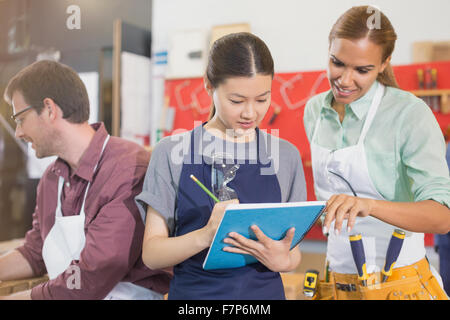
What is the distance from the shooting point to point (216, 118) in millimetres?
944

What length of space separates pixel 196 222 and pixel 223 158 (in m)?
0.15

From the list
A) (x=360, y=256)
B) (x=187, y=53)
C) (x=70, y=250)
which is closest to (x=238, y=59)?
(x=360, y=256)

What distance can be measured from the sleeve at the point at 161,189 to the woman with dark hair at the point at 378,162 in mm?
333

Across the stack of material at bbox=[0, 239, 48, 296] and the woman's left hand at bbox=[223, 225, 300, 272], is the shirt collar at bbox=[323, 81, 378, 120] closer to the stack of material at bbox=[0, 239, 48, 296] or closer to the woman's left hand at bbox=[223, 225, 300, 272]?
the woman's left hand at bbox=[223, 225, 300, 272]

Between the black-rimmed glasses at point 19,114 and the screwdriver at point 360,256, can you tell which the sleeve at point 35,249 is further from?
the screwdriver at point 360,256

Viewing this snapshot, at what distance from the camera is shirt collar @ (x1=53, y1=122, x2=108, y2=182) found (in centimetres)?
117

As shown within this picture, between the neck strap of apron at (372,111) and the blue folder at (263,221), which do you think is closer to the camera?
the blue folder at (263,221)

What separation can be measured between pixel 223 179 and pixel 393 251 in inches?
14.8

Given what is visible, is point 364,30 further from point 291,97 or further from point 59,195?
point 59,195

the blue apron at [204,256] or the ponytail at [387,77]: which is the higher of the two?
the ponytail at [387,77]

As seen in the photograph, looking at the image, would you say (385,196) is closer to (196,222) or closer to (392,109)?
(392,109)

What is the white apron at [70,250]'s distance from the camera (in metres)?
1.15

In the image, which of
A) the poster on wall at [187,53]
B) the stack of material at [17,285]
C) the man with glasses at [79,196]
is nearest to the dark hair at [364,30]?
the man with glasses at [79,196]

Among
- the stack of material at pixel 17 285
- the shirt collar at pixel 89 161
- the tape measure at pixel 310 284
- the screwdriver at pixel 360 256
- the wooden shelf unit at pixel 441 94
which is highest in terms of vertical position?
the wooden shelf unit at pixel 441 94
